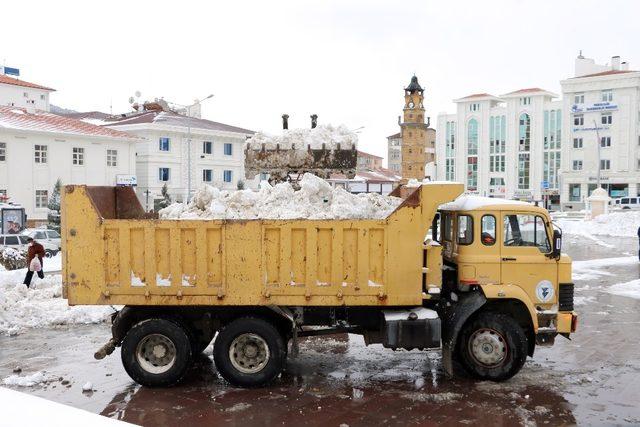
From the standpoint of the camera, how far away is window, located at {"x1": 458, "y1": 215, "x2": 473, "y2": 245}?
8898mm

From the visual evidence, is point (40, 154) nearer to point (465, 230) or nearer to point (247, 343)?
point (247, 343)

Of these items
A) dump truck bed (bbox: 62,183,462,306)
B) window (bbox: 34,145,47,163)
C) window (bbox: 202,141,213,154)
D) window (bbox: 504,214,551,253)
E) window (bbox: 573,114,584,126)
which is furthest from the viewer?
window (bbox: 573,114,584,126)

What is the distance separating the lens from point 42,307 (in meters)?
13.3

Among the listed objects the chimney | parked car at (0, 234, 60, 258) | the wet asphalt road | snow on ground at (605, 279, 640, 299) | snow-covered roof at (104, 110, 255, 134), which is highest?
the chimney

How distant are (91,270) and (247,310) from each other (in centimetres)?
215

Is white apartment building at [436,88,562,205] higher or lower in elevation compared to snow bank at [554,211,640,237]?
higher

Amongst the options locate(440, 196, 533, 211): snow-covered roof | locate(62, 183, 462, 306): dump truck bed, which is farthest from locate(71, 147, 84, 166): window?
locate(440, 196, 533, 211): snow-covered roof

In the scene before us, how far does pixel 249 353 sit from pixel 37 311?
21.4 ft

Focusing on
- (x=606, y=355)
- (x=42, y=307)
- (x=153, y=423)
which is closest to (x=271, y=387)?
(x=153, y=423)

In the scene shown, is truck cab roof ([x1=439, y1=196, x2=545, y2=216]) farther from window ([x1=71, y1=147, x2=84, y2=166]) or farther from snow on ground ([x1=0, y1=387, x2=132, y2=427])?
window ([x1=71, y1=147, x2=84, y2=166])

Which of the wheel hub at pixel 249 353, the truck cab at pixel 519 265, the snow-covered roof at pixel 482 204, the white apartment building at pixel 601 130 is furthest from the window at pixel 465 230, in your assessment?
the white apartment building at pixel 601 130

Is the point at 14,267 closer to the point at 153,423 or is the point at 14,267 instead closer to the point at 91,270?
the point at 91,270

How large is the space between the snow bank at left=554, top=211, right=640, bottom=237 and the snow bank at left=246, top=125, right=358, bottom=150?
3554 centimetres

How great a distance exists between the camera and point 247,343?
8.55m
